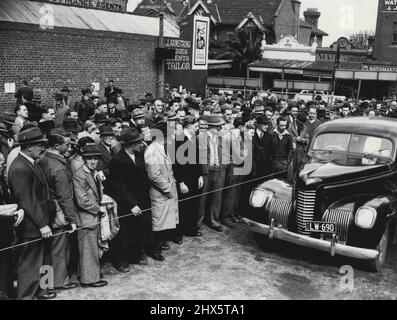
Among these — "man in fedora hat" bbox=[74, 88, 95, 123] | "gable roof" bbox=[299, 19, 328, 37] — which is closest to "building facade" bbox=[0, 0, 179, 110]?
"man in fedora hat" bbox=[74, 88, 95, 123]

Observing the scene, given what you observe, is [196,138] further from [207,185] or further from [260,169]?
[260,169]

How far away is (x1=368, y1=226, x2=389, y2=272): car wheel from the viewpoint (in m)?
6.65

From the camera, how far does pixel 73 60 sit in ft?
59.4

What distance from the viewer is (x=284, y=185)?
7.65 m

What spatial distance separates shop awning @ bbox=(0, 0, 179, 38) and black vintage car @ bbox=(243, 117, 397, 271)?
12.3m

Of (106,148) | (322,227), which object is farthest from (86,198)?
(322,227)

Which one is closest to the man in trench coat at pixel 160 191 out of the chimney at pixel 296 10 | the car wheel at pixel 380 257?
the car wheel at pixel 380 257

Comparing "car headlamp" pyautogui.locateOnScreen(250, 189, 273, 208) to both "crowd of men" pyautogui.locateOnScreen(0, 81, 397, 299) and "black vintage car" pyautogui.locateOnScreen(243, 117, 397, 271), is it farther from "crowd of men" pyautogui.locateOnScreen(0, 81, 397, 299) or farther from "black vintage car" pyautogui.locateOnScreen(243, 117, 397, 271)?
"crowd of men" pyautogui.locateOnScreen(0, 81, 397, 299)

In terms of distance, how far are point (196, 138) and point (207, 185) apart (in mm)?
903

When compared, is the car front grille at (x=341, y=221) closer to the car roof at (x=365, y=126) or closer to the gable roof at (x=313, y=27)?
the car roof at (x=365, y=126)

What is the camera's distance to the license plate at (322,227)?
649 centimetres

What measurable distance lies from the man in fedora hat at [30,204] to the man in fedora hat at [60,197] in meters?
0.13

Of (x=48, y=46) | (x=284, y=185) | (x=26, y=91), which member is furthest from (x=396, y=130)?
(x=48, y=46)

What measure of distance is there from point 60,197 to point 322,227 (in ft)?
11.7
